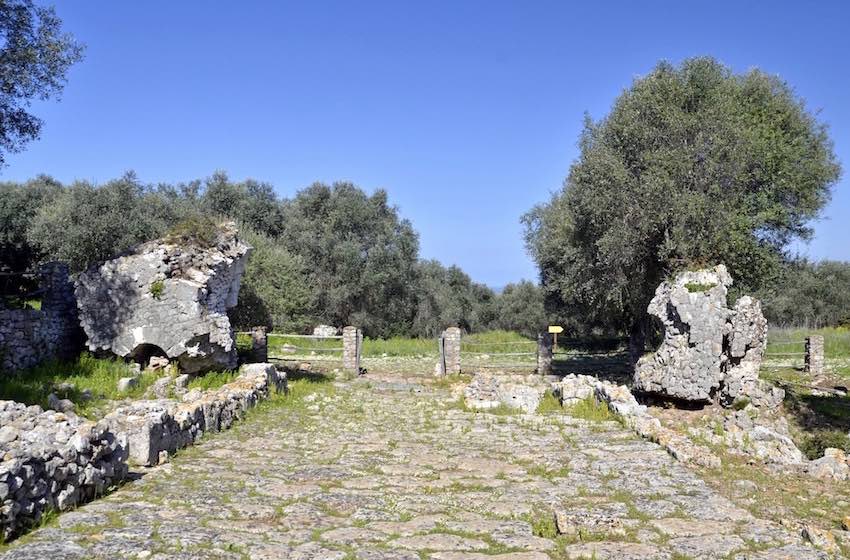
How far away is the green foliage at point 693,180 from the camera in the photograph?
18266mm

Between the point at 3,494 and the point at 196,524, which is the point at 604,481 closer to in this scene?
the point at 196,524

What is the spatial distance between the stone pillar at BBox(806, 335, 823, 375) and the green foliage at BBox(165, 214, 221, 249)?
2073 cm

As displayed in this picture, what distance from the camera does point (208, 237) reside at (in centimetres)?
1709

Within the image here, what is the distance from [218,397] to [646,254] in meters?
12.1

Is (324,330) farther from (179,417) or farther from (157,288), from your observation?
(179,417)

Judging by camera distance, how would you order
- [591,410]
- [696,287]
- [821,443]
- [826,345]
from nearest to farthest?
[591,410]
[821,443]
[696,287]
[826,345]

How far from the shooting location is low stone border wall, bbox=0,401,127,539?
19.7ft

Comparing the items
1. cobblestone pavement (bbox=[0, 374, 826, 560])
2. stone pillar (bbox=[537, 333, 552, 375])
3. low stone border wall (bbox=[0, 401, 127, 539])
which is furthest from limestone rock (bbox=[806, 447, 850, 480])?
stone pillar (bbox=[537, 333, 552, 375])

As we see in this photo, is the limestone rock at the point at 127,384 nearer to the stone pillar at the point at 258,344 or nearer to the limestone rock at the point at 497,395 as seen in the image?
the limestone rock at the point at 497,395

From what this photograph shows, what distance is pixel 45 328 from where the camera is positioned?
15414 mm

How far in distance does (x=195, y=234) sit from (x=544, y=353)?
12.9 metres

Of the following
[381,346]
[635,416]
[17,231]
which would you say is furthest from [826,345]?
[17,231]

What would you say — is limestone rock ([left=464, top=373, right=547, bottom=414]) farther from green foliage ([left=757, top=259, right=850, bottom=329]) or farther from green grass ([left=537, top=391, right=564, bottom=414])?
green foliage ([left=757, top=259, right=850, bottom=329])

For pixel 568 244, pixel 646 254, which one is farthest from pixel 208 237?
pixel 568 244
